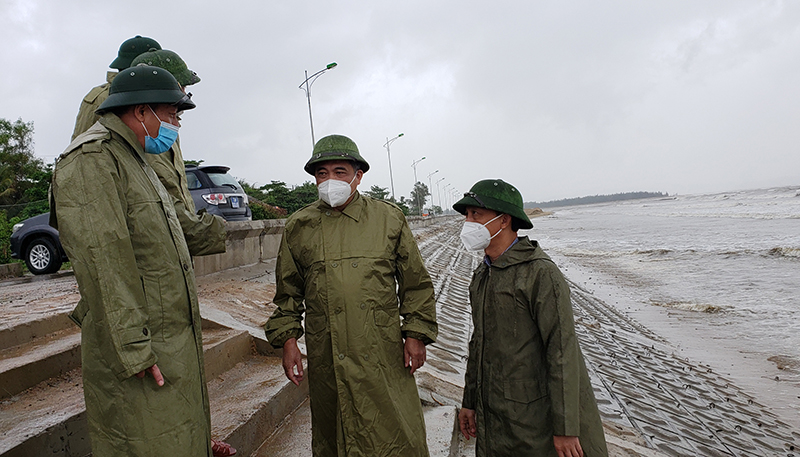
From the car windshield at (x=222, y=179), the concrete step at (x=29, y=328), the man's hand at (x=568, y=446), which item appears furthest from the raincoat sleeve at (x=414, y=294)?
the car windshield at (x=222, y=179)

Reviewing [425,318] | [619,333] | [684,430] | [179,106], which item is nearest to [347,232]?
[425,318]

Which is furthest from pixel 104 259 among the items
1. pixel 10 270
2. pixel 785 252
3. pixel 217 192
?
A: pixel 785 252

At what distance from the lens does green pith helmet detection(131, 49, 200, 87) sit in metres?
2.90

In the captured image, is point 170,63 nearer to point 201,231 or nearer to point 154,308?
point 201,231

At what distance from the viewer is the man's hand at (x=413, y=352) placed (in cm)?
246

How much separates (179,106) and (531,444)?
2.15m

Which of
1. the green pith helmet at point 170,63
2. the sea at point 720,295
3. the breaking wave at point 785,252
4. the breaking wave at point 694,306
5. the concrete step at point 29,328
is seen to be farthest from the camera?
the breaking wave at point 785,252

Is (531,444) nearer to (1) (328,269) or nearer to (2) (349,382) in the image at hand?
(2) (349,382)

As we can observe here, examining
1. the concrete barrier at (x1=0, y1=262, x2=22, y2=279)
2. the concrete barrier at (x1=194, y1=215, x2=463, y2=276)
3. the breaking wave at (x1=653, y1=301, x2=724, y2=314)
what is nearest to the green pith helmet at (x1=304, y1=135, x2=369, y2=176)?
the concrete barrier at (x1=194, y1=215, x2=463, y2=276)

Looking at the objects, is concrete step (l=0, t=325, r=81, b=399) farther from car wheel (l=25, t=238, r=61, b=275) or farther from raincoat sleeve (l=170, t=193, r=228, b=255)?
car wheel (l=25, t=238, r=61, b=275)

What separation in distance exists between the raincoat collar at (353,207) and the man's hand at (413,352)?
677 millimetres

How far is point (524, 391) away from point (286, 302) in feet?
4.10

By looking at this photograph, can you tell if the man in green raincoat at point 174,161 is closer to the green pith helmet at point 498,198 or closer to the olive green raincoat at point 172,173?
the olive green raincoat at point 172,173

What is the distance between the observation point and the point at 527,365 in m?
2.27
